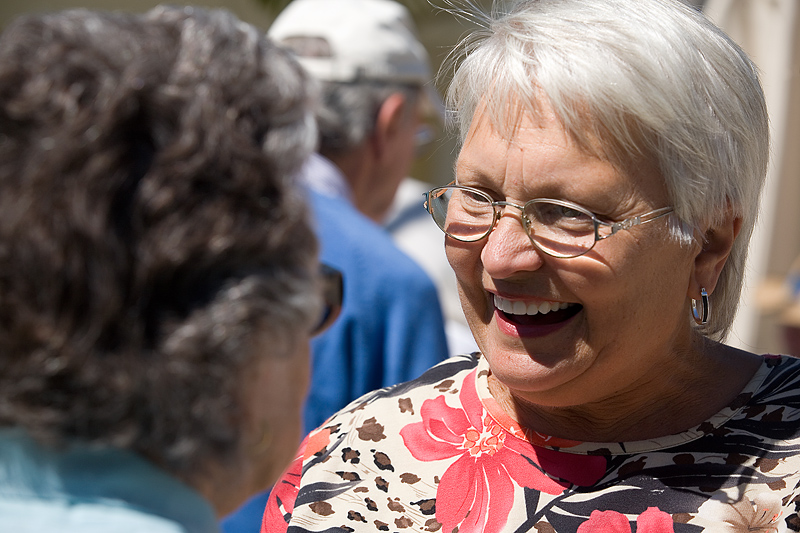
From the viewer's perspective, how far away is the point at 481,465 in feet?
6.00

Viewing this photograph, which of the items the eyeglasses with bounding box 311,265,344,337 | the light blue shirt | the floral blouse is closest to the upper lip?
the floral blouse

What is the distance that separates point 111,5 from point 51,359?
8284 mm

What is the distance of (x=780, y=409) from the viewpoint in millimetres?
1765

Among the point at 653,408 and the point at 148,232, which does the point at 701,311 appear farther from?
the point at 148,232

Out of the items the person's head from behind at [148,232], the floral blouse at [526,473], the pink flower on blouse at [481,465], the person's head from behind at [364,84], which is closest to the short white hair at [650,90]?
the floral blouse at [526,473]

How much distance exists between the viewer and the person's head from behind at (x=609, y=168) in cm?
166

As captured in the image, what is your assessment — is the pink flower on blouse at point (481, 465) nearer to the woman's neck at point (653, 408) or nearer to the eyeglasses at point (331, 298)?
the woman's neck at point (653, 408)

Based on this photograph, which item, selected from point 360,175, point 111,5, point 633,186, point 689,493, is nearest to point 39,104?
point 633,186

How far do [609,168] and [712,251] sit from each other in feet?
1.23

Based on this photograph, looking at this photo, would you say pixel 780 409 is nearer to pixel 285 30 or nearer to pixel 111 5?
pixel 285 30

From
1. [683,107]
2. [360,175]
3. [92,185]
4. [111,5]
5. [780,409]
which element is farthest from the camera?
[111,5]

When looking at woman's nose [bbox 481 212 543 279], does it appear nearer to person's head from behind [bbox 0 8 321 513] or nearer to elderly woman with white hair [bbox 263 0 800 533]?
elderly woman with white hair [bbox 263 0 800 533]

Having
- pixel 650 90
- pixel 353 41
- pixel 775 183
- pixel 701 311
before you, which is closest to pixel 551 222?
pixel 650 90

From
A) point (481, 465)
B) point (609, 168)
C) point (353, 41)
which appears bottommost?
point (481, 465)
